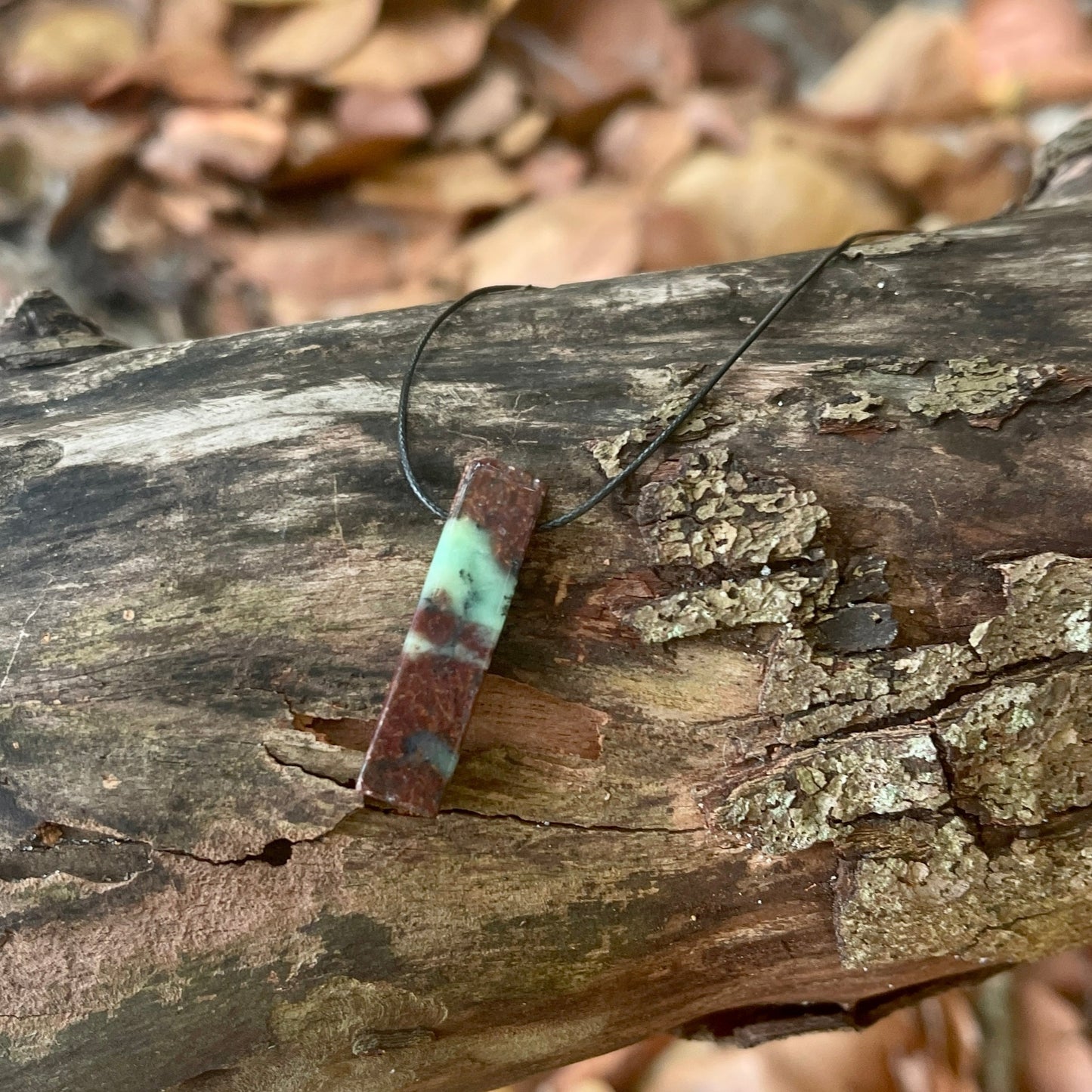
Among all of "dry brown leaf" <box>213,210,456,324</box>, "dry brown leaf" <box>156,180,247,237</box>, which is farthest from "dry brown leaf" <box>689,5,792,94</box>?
"dry brown leaf" <box>156,180,247,237</box>

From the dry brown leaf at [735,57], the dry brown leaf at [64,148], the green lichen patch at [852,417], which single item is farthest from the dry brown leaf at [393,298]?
the green lichen patch at [852,417]

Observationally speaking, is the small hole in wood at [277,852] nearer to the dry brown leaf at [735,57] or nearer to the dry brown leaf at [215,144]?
the dry brown leaf at [215,144]

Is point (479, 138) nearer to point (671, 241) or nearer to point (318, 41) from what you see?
point (318, 41)

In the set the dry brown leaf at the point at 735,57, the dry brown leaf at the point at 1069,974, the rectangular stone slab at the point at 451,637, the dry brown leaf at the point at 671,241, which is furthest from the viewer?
the dry brown leaf at the point at 735,57

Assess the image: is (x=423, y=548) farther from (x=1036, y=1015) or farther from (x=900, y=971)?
(x=1036, y=1015)

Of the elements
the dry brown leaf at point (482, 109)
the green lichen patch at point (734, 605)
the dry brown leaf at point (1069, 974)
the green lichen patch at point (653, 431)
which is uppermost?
the dry brown leaf at point (482, 109)

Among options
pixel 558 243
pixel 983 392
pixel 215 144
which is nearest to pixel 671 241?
pixel 558 243

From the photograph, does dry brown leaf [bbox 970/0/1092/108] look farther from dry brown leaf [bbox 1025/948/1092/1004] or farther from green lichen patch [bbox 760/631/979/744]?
green lichen patch [bbox 760/631/979/744]
